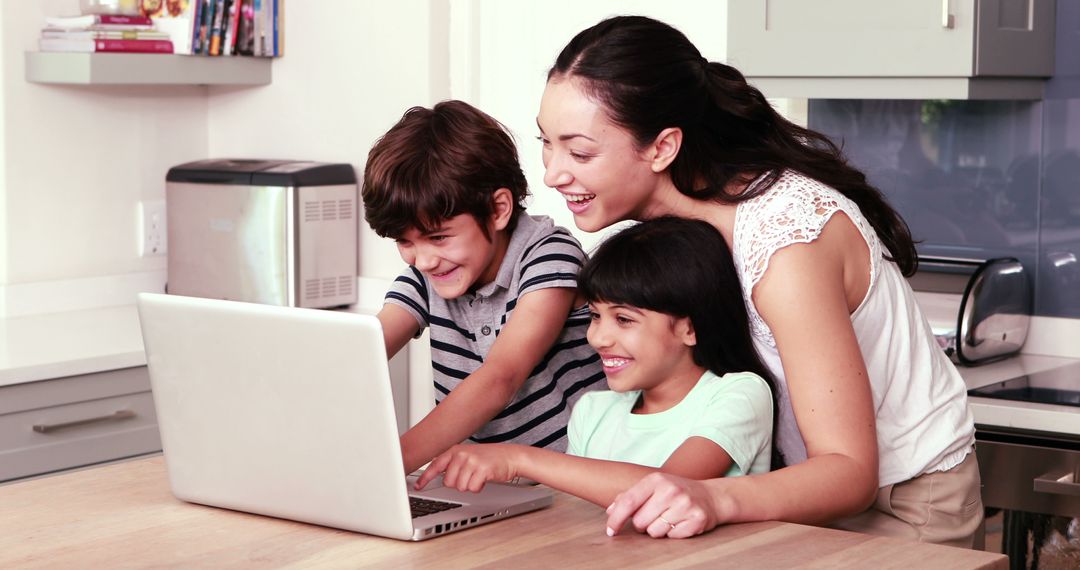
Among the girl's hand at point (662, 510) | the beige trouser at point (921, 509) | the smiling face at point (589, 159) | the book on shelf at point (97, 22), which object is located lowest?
the beige trouser at point (921, 509)

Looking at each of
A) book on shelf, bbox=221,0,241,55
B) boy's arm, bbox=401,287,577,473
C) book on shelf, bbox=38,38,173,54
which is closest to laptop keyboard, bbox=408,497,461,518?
boy's arm, bbox=401,287,577,473

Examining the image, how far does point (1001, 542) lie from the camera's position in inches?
83.7

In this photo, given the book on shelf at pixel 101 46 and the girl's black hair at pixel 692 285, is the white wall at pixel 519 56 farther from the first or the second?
the girl's black hair at pixel 692 285

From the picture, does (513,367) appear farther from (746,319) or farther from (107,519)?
(107,519)

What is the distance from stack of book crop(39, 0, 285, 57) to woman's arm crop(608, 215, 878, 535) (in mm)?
2007

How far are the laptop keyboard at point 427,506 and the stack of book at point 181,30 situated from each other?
75.5 inches

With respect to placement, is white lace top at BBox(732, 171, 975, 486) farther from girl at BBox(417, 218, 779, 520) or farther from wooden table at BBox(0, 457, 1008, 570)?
wooden table at BBox(0, 457, 1008, 570)

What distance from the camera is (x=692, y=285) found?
1454 millimetres

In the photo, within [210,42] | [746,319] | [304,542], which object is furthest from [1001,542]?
[210,42]

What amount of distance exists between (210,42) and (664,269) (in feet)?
6.34

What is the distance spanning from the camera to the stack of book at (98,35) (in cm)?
293

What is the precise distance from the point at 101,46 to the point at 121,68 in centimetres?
6

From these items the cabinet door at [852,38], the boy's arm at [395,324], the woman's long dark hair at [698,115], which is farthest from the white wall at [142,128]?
the woman's long dark hair at [698,115]

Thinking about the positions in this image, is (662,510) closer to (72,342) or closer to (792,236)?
(792,236)
